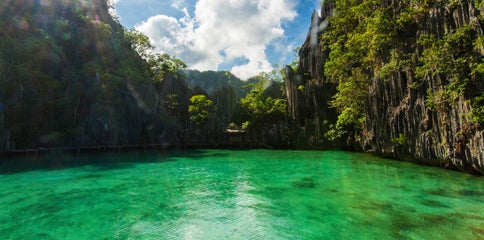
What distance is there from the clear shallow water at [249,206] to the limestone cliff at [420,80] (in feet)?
6.02

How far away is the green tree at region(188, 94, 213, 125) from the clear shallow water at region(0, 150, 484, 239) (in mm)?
28256

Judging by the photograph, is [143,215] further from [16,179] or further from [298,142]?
[298,142]

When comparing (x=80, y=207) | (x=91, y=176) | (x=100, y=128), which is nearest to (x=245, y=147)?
(x=100, y=128)

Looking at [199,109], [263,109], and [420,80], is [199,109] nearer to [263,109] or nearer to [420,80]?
[263,109]

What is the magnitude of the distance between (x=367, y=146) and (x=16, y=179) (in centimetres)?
2584

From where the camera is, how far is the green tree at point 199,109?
42.9 m

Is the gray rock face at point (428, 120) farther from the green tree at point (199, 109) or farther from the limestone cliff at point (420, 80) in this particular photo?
the green tree at point (199, 109)

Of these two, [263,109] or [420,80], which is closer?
[420,80]

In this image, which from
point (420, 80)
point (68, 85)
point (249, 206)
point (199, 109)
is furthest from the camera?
point (199, 109)

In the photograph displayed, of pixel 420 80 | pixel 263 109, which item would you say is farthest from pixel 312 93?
pixel 420 80

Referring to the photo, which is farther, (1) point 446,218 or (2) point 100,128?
(2) point 100,128

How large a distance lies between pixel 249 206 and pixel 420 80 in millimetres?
13072

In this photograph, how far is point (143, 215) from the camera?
27.1ft

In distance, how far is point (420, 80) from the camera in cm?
1566
